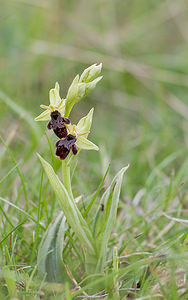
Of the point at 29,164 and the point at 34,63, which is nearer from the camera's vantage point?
the point at 29,164

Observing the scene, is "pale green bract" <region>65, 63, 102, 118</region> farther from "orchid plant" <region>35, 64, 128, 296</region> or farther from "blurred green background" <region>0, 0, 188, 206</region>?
"blurred green background" <region>0, 0, 188, 206</region>

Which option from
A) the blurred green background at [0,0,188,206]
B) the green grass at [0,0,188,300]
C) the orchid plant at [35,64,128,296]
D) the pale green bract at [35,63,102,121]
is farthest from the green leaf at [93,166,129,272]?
the blurred green background at [0,0,188,206]

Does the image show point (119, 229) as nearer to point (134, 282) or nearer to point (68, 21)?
point (134, 282)

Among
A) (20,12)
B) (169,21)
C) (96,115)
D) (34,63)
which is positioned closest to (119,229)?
(96,115)

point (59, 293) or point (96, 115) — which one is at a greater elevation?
point (96, 115)

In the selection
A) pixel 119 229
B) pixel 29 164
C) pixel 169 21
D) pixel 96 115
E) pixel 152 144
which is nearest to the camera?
pixel 119 229

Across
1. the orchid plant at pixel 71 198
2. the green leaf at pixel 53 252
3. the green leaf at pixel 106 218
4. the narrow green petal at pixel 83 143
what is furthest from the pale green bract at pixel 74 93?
the green leaf at pixel 53 252
